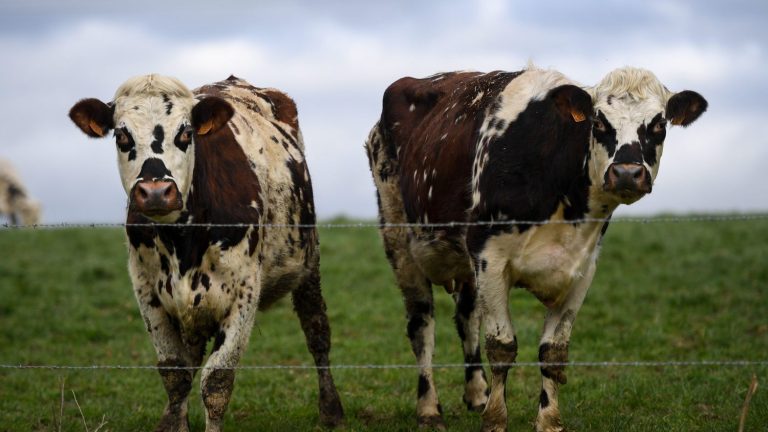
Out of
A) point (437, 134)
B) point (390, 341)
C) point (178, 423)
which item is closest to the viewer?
point (178, 423)

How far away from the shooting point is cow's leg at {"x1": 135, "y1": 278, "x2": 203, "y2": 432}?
7.20 meters

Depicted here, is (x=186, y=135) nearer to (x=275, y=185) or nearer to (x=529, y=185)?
(x=275, y=185)

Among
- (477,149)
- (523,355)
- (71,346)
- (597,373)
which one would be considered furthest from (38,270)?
(477,149)

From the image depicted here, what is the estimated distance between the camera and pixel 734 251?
16.1 m

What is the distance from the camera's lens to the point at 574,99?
22.0 ft

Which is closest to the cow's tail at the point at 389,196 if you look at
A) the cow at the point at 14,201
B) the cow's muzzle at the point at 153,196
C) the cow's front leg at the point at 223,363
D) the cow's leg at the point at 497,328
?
the cow's leg at the point at 497,328

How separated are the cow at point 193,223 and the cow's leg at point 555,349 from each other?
1919mm

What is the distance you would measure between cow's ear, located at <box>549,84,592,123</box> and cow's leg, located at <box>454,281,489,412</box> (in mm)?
2451

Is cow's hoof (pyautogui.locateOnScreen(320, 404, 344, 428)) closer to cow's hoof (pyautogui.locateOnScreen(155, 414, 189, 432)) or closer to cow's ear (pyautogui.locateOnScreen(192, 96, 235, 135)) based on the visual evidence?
cow's hoof (pyautogui.locateOnScreen(155, 414, 189, 432))

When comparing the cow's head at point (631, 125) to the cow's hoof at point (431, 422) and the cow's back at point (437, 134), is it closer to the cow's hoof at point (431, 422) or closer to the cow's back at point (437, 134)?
the cow's back at point (437, 134)

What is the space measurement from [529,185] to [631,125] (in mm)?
836

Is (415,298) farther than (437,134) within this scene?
Yes

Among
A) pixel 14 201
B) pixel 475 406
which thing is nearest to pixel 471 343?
pixel 475 406

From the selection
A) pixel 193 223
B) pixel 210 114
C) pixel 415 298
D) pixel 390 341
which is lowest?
pixel 390 341
